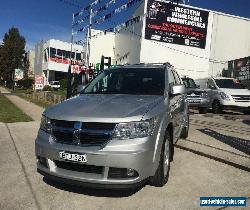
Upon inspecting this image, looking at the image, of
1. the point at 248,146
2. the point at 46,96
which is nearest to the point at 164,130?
the point at 248,146

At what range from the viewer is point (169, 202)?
15.1 feet

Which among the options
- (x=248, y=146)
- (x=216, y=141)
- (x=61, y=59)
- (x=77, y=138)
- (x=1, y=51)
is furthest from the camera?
(x=1, y=51)

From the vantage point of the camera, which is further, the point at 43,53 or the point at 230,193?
the point at 43,53

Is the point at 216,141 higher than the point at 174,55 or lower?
lower

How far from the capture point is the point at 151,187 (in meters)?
5.10

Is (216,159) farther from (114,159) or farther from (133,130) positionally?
(114,159)

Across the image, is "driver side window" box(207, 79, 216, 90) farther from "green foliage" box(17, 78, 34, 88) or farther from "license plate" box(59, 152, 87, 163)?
"green foliage" box(17, 78, 34, 88)

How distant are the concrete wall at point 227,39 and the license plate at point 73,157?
3682cm

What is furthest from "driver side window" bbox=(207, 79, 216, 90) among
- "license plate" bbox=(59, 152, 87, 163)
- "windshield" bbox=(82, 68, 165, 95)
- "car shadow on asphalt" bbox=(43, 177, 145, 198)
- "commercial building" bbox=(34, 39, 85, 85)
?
"commercial building" bbox=(34, 39, 85, 85)

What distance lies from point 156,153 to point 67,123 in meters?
1.21

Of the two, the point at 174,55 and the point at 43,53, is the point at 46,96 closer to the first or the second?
the point at 174,55

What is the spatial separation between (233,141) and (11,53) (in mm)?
72164

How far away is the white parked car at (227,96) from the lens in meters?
17.0

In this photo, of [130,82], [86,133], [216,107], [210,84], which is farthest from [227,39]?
[86,133]
